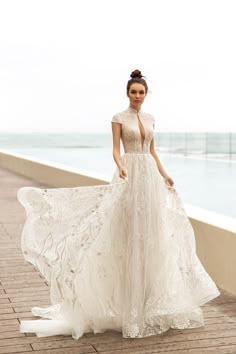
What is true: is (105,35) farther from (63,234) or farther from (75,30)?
(63,234)

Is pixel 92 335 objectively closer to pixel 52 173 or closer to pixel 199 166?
pixel 52 173

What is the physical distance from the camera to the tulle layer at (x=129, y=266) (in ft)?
9.66

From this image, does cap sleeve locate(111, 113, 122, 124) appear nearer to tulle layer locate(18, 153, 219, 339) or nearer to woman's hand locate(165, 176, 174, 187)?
tulle layer locate(18, 153, 219, 339)

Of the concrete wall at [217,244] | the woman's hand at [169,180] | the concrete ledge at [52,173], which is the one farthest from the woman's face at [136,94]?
the concrete ledge at [52,173]

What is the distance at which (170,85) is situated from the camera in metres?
20.7

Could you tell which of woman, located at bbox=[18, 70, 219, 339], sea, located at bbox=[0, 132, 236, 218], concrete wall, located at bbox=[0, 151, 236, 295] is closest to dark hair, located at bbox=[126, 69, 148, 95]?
woman, located at bbox=[18, 70, 219, 339]

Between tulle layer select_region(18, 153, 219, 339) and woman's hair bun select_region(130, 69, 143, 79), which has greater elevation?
woman's hair bun select_region(130, 69, 143, 79)

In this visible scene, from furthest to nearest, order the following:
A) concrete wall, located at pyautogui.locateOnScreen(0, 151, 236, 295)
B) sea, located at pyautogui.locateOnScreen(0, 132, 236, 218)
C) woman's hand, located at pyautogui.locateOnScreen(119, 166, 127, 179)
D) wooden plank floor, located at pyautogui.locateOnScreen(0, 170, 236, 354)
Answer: sea, located at pyautogui.locateOnScreen(0, 132, 236, 218), concrete wall, located at pyautogui.locateOnScreen(0, 151, 236, 295), woman's hand, located at pyautogui.locateOnScreen(119, 166, 127, 179), wooden plank floor, located at pyautogui.locateOnScreen(0, 170, 236, 354)

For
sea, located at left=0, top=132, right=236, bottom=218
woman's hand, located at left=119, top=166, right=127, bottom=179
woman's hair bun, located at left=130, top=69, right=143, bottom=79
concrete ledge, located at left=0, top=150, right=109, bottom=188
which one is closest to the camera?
woman's hand, located at left=119, top=166, right=127, bottom=179

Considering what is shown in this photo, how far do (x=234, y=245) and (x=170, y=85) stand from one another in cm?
1750

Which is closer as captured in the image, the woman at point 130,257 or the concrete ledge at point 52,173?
the woman at point 130,257

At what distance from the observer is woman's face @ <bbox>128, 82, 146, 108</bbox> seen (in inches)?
119

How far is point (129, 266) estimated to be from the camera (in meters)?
2.96

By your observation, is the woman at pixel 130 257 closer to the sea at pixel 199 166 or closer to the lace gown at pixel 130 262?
the lace gown at pixel 130 262
